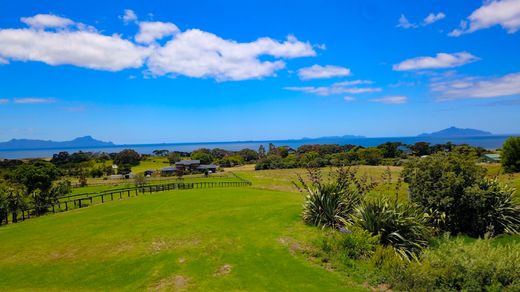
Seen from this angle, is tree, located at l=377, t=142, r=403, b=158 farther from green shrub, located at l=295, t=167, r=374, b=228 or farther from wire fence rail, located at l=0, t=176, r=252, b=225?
green shrub, located at l=295, t=167, r=374, b=228

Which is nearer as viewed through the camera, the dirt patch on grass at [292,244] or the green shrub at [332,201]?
the dirt patch on grass at [292,244]

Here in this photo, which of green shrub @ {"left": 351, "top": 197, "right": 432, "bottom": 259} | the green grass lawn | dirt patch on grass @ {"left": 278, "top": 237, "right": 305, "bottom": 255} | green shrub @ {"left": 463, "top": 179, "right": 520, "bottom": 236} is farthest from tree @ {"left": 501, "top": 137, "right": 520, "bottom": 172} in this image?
dirt patch on grass @ {"left": 278, "top": 237, "right": 305, "bottom": 255}

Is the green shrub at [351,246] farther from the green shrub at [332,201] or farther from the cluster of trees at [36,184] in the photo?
the cluster of trees at [36,184]

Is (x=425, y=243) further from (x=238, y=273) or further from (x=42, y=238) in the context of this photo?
(x=42, y=238)

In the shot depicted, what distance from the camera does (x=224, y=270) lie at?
9633mm

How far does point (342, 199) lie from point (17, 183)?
3207 cm

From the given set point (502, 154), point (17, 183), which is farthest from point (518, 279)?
point (502, 154)

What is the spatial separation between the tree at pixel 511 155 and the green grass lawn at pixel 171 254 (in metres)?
52.1

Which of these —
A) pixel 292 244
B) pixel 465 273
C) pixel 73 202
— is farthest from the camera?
pixel 73 202

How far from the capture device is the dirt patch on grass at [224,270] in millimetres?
9414

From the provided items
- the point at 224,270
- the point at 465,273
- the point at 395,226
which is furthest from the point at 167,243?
the point at 465,273

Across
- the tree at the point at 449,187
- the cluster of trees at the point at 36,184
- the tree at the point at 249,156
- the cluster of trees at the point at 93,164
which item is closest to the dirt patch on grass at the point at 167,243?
the tree at the point at 449,187

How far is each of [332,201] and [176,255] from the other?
22.6 feet

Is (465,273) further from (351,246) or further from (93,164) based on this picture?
(93,164)
